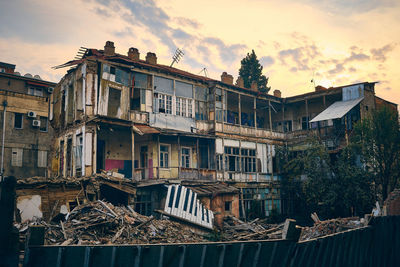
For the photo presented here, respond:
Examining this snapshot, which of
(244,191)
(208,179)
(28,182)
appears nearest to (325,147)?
(244,191)

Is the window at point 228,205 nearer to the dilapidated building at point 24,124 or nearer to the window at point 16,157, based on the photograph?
the dilapidated building at point 24,124

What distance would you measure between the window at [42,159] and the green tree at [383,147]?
2911cm

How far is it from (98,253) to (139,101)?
62.4 feet

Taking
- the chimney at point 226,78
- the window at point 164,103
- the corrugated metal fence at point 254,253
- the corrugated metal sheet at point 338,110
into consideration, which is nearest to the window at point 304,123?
the corrugated metal sheet at point 338,110

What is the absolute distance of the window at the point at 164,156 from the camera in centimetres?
2592

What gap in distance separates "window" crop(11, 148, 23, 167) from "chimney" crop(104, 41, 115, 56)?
1622cm

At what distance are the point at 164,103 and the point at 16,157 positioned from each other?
17.5m

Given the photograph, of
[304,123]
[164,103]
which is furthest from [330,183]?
[164,103]

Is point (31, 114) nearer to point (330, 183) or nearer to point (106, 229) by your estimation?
point (106, 229)

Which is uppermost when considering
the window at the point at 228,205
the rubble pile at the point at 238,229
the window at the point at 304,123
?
the window at the point at 304,123

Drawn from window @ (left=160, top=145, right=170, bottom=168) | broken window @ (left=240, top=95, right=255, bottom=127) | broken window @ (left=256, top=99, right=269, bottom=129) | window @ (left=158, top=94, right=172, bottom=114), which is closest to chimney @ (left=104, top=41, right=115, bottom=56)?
window @ (left=158, top=94, right=172, bottom=114)

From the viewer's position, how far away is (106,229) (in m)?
16.0

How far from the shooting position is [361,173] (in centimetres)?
2577

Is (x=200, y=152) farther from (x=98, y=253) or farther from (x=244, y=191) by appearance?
(x=98, y=253)
